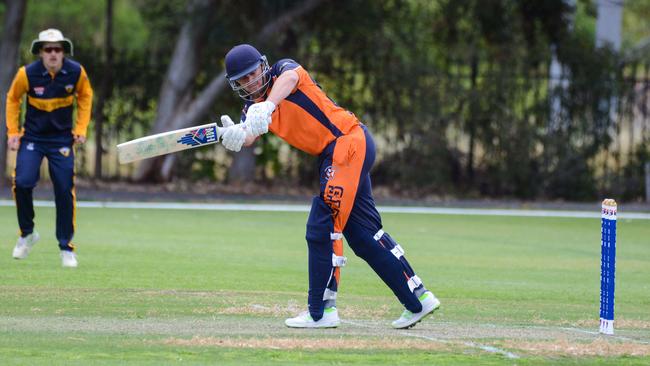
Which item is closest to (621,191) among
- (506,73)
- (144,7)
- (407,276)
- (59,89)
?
(506,73)

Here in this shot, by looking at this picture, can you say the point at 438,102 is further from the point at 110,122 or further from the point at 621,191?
the point at 110,122

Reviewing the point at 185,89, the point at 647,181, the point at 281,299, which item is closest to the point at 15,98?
the point at 281,299

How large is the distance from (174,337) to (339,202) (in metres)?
1.39

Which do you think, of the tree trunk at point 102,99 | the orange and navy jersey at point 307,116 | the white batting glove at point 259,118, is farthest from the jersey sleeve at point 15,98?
the tree trunk at point 102,99

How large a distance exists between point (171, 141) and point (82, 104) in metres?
4.22

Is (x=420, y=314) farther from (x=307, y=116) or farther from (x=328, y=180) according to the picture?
(x=307, y=116)

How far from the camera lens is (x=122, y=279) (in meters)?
11.1

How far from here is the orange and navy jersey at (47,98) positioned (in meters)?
11.7

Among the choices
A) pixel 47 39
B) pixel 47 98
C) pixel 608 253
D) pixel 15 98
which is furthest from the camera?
pixel 15 98

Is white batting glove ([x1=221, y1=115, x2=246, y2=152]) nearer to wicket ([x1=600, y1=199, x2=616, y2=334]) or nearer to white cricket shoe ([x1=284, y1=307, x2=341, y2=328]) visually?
white cricket shoe ([x1=284, y1=307, x2=341, y2=328])

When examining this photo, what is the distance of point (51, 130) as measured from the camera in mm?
11789

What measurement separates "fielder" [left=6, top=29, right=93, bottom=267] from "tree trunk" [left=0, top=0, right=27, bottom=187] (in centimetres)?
1123

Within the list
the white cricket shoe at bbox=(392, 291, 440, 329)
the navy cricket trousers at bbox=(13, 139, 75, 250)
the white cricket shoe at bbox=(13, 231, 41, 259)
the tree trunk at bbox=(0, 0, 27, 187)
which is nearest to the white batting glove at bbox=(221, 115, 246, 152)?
the white cricket shoe at bbox=(392, 291, 440, 329)

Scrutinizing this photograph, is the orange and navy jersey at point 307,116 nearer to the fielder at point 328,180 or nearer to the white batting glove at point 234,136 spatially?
the fielder at point 328,180
